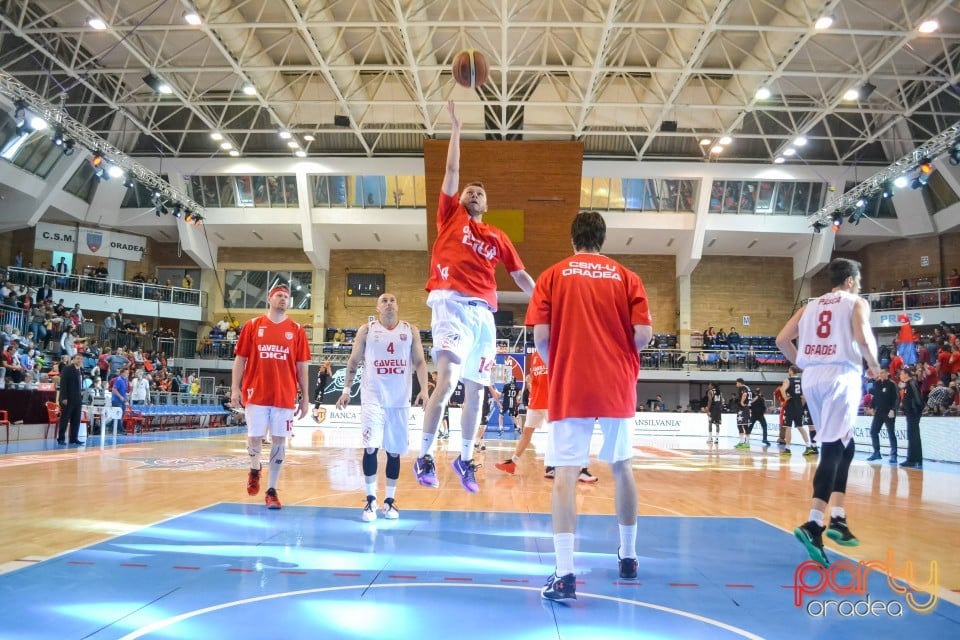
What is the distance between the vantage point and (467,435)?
532 centimetres

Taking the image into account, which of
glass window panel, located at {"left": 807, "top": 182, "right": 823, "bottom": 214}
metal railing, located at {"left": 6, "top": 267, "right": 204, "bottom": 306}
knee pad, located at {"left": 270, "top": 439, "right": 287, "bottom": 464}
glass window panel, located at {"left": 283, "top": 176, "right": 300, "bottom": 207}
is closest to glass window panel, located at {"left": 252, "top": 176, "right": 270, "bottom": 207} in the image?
glass window panel, located at {"left": 283, "top": 176, "right": 300, "bottom": 207}

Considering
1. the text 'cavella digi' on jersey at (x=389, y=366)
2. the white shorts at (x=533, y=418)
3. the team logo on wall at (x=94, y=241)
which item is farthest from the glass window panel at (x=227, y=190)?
the text 'cavella digi' on jersey at (x=389, y=366)

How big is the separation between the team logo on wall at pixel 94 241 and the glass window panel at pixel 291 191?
948 cm

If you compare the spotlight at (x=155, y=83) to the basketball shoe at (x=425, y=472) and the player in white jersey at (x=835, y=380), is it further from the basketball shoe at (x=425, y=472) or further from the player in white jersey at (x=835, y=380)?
the player in white jersey at (x=835, y=380)

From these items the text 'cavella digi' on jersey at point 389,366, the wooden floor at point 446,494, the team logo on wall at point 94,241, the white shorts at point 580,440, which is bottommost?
the wooden floor at point 446,494

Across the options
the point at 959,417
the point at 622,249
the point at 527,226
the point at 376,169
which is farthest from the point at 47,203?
the point at 959,417

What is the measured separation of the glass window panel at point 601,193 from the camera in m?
32.9

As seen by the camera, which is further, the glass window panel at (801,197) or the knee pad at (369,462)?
the glass window panel at (801,197)

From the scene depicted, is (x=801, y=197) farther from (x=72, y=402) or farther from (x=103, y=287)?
(x=103, y=287)

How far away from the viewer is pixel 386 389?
5.87 metres

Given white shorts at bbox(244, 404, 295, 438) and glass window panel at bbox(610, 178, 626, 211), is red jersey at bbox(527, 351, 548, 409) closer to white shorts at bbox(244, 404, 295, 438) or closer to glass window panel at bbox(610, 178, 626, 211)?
white shorts at bbox(244, 404, 295, 438)

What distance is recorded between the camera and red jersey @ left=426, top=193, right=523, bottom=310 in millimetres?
4996

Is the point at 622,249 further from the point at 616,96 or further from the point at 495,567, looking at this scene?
the point at 495,567

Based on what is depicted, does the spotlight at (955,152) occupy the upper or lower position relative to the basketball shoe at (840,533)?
upper
